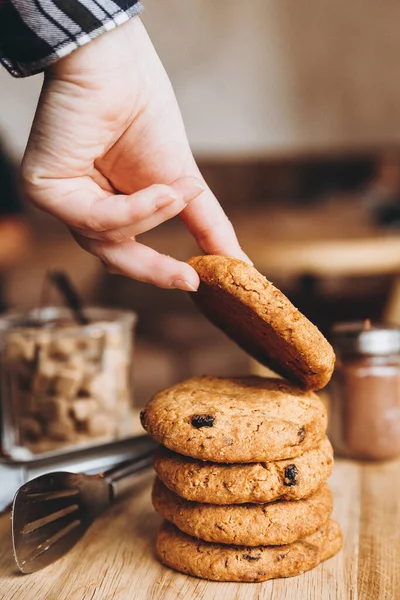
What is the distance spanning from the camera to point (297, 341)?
0.76m

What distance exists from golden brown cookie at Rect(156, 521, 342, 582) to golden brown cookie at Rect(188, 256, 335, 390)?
0.67 feet

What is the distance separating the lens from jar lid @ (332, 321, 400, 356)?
43.9 inches

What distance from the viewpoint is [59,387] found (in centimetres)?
126

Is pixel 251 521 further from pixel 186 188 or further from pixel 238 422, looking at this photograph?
pixel 186 188

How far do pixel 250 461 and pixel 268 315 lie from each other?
0.18m

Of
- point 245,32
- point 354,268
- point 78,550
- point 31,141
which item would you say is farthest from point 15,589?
point 245,32

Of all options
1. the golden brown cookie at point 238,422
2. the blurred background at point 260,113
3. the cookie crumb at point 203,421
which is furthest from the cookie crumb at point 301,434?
the blurred background at point 260,113

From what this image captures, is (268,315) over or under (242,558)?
over

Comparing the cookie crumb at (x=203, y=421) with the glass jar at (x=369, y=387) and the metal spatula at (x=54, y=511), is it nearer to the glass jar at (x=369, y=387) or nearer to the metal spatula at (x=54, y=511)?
the metal spatula at (x=54, y=511)

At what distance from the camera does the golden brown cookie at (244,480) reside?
77 cm

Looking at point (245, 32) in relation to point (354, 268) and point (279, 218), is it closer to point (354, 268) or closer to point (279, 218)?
point (279, 218)

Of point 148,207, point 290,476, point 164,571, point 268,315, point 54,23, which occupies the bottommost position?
point 164,571

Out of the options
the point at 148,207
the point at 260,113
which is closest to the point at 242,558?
the point at 148,207

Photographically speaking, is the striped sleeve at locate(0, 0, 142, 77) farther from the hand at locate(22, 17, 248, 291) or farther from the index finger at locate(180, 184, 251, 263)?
the index finger at locate(180, 184, 251, 263)
